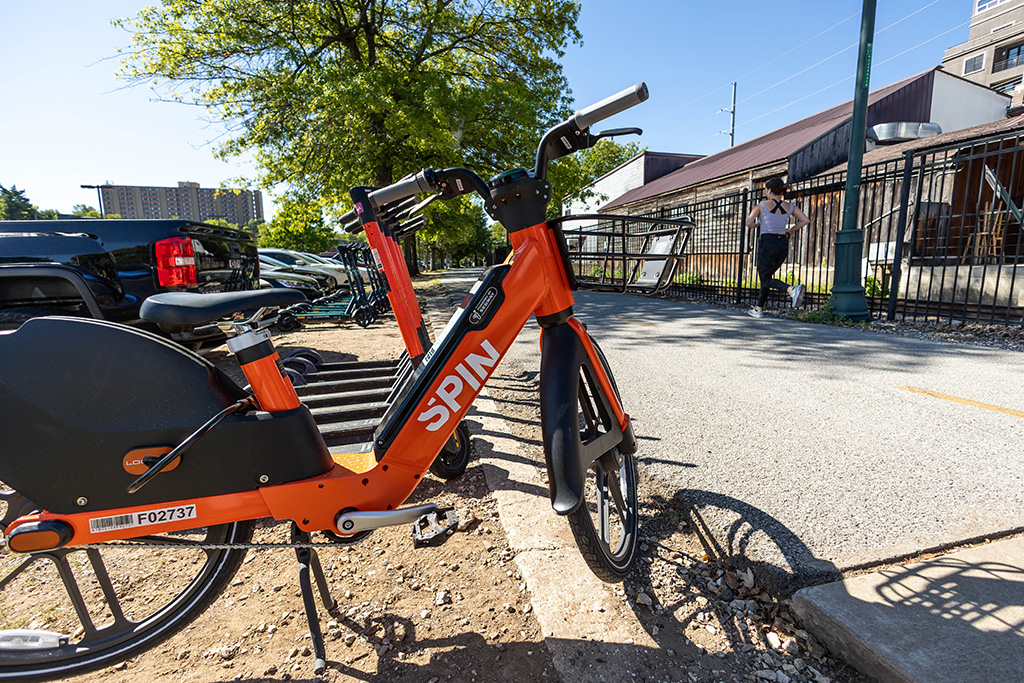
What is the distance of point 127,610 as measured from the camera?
1.83m

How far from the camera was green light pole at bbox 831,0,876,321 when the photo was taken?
22.7 feet

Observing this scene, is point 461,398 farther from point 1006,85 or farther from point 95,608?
point 1006,85

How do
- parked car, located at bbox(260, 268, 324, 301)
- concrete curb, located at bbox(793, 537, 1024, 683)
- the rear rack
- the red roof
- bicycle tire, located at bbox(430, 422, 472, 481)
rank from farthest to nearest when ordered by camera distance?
the red roof < parked car, located at bbox(260, 268, 324, 301) < bicycle tire, located at bbox(430, 422, 472, 481) < the rear rack < concrete curb, located at bbox(793, 537, 1024, 683)

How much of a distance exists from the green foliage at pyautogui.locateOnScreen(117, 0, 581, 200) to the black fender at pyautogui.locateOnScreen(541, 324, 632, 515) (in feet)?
47.3

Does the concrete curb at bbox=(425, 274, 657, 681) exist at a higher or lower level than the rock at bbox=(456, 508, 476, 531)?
higher

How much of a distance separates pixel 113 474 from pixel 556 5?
1916 cm

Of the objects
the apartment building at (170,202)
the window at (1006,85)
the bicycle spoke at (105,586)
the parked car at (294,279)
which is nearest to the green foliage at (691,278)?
the parked car at (294,279)

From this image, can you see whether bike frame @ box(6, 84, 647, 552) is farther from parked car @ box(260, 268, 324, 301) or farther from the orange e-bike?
parked car @ box(260, 268, 324, 301)

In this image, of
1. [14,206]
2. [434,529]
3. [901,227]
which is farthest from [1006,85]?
[14,206]

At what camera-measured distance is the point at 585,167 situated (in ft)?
169

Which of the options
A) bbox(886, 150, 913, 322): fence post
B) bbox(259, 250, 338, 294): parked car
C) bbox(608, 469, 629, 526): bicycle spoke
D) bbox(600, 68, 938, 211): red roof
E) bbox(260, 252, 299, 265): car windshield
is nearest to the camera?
bbox(608, 469, 629, 526): bicycle spoke

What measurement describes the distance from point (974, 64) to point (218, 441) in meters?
74.6

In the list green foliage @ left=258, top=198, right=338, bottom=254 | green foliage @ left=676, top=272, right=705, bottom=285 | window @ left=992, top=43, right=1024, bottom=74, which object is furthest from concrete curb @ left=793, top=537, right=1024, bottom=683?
window @ left=992, top=43, right=1024, bottom=74

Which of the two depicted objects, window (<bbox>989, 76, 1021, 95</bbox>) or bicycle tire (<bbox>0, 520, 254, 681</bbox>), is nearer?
bicycle tire (<bbox>0, 520, 254, 681</bbox>)
